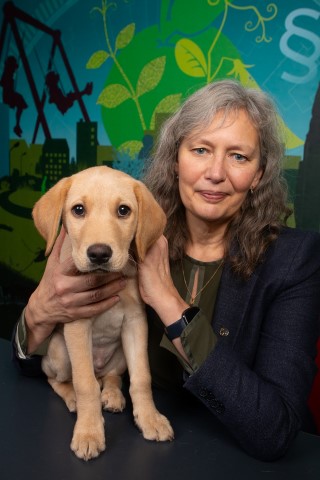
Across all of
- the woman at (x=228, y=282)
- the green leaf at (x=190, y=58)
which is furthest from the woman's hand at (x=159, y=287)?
the green leaf at (x=190, y=58)

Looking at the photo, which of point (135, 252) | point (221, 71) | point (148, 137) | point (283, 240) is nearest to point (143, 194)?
point (135, 252)

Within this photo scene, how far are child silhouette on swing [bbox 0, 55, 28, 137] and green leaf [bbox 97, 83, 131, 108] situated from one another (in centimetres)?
99

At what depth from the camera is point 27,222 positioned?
4992 mm

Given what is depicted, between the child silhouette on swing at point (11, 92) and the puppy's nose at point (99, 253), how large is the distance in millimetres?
3760

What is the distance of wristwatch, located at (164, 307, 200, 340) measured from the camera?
150 centimetres

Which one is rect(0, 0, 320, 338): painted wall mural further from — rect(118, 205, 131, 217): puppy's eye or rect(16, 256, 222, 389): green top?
rect(118, 205, 131, 217): puppy's eye

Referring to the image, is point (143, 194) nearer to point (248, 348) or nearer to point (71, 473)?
point (248, 348)

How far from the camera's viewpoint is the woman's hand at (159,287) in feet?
5.12

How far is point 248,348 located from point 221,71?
7.49ft

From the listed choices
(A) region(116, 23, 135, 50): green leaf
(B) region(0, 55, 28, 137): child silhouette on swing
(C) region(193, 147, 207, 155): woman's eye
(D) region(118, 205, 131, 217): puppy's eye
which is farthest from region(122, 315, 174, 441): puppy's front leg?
(B) region(0, 55, 28, 137): child silhouette on swing

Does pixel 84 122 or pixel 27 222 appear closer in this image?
pixel 84 122

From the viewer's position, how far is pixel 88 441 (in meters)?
1.35

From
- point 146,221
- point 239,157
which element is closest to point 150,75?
point 239,157

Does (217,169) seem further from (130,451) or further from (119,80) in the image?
(119,80)
